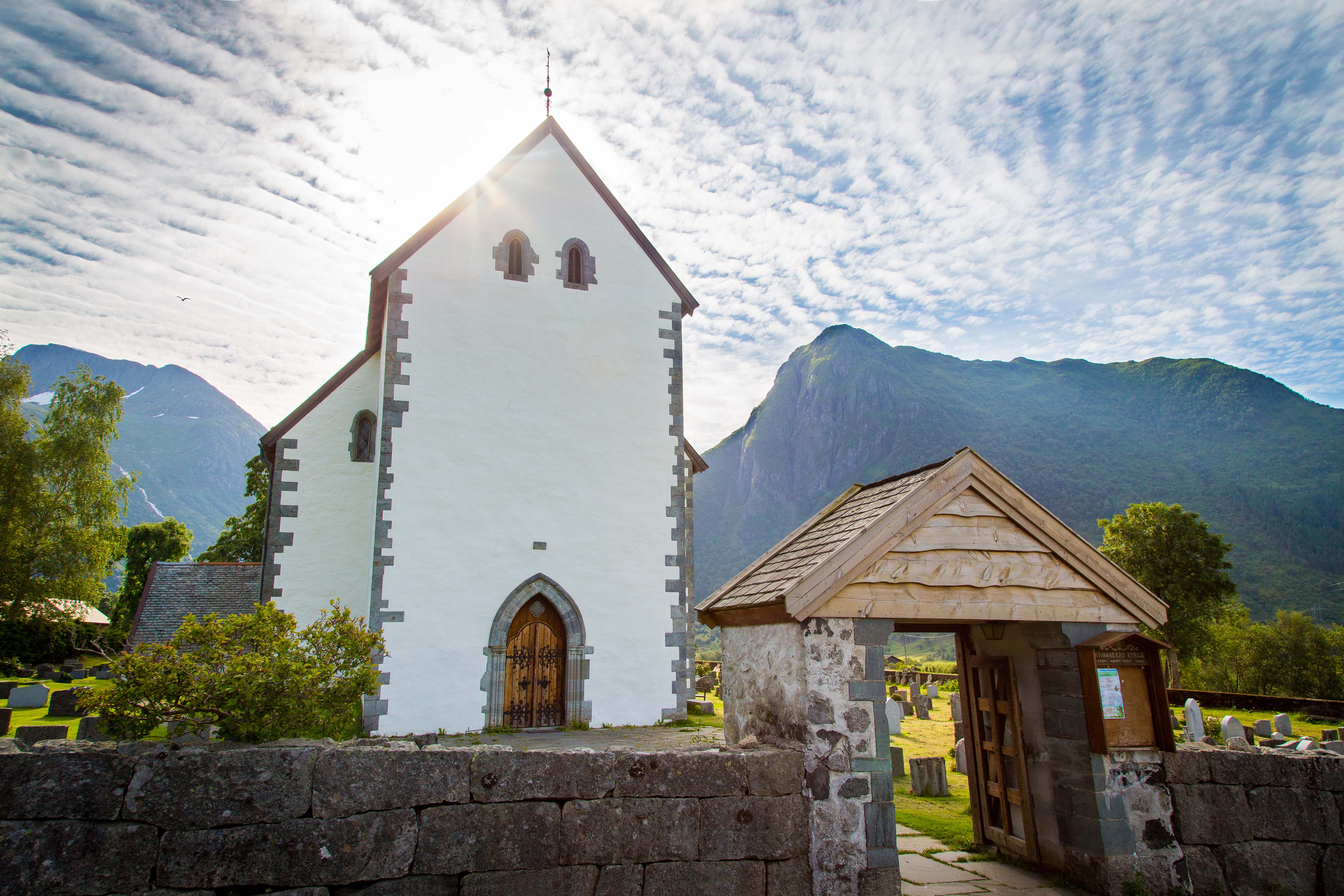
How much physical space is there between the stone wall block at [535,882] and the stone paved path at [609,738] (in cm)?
532

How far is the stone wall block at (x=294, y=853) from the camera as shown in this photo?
396 centimetres

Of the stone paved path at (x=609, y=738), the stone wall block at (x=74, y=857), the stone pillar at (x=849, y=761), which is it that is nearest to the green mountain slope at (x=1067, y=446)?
the stone paved path at (x=609, y=738)

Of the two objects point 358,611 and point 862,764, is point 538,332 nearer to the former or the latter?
point 358,611

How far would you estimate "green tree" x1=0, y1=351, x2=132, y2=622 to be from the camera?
Result: 1144 inches

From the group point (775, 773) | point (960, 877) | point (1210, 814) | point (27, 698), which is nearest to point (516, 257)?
point (775, 773)

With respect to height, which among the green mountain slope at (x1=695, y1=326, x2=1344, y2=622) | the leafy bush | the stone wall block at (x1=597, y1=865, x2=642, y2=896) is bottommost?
the stone wall block at (x1=597, y1=865, x2=642, y2=896)

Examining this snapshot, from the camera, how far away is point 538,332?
46.2 ft

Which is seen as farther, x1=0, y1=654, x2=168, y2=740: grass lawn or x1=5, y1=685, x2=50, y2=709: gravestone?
x1=5, y1=685, x2=50, y2=709: gravestone

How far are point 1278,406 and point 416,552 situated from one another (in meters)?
132

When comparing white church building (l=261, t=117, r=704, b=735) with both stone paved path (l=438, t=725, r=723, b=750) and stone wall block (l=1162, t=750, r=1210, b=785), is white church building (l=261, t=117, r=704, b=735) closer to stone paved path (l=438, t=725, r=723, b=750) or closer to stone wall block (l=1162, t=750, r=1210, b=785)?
stone paved path (l=438, t=725, r=723, b=750)

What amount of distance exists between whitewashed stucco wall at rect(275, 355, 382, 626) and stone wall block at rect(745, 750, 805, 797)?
32.8 ft

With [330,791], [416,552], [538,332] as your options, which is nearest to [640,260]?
[538,332]

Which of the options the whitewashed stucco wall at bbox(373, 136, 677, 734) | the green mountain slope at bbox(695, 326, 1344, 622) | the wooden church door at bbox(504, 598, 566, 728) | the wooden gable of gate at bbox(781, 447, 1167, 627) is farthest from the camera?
the green mountain slope at bbox(695, 326, 1344, 622)

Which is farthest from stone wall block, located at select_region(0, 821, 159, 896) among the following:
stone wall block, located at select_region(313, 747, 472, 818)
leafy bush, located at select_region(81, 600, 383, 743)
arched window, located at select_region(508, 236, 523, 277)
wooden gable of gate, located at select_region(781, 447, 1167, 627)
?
arched window, located at select_region(508, 236, 523, 277)
